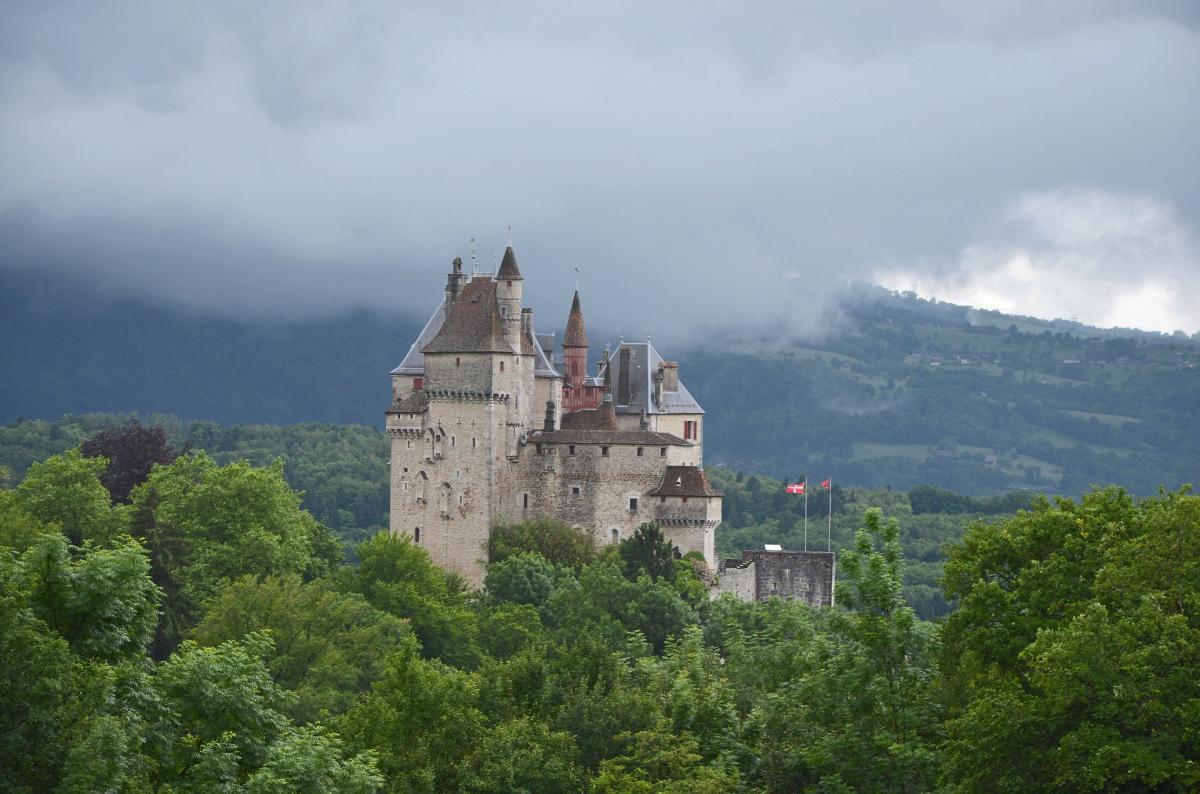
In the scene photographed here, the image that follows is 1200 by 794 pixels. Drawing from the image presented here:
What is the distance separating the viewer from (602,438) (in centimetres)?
10775

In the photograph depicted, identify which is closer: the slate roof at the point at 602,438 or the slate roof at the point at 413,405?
the slate roof at the point at 602,438

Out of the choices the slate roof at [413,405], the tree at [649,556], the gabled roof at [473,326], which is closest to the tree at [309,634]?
the tree at [649,556]

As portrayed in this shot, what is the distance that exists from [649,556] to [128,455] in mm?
24889

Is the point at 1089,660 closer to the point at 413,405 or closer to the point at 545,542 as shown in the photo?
the point at 545,542

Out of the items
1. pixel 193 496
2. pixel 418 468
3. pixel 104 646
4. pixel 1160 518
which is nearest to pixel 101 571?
pixel 104 646

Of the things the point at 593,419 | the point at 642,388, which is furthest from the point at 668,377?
the point at 593,419

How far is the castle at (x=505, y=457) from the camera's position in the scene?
106688 mm

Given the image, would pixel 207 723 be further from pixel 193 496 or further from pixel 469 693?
pixel 193 496

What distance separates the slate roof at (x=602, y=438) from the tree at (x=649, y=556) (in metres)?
6.57

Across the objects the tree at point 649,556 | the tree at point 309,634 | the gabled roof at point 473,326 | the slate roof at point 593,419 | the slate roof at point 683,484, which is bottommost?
the tree at point 309,634

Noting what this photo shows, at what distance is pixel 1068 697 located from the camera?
43219mm

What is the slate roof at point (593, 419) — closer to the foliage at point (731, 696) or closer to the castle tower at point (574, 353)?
the castle tower at point (574, 353)

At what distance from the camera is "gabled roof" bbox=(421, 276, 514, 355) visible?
349 feet

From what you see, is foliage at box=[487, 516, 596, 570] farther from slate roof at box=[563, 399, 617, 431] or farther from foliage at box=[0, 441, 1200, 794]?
foliage at box=[0, 441, 1200, 794]
